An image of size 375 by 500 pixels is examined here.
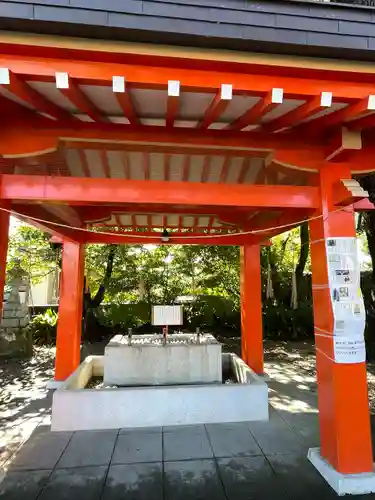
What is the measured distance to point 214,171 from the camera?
4.03 metres

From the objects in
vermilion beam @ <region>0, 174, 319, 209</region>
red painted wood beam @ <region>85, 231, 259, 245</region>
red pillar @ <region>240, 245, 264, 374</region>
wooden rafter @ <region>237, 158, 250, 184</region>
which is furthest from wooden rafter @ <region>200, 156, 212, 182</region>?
red pillar @ <region>240, 245, 264, 374</region>

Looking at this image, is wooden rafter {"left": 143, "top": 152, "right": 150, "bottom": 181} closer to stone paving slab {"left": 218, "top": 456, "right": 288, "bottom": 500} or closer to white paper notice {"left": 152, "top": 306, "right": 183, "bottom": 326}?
white paper notice {"left": 152, "top": 306, "right": 183, "bottom": 326}

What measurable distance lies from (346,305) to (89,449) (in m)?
3.13

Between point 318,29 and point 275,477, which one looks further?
point 275,477

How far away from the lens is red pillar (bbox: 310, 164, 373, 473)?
271 cm

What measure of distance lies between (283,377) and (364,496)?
11.6ft

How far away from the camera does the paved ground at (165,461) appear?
2689 mm

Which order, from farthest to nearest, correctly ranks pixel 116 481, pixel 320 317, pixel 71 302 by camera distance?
1. pixel 71 302
2. pixel 320 317
3. pixel 116 481

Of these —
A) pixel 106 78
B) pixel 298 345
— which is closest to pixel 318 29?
pixel 106 78

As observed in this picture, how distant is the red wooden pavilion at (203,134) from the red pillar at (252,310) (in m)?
2.34

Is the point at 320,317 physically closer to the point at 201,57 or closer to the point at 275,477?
the point at 275,477

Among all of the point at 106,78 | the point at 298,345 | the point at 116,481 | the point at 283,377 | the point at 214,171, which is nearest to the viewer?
the point at 106,78

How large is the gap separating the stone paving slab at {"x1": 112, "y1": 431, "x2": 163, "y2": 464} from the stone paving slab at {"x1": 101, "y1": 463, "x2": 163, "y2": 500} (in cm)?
12

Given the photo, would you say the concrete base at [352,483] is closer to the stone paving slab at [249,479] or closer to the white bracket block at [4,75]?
the stone paving slab at [249,479]
